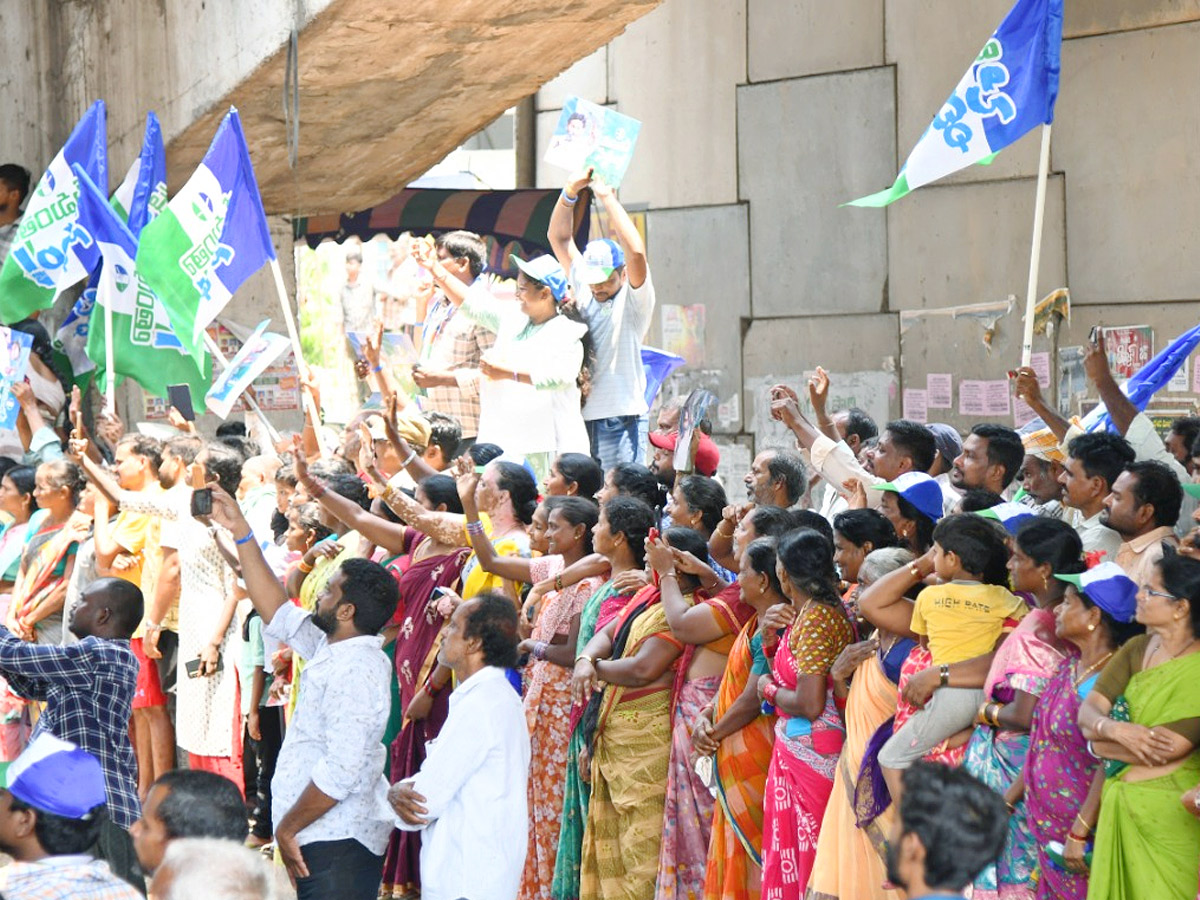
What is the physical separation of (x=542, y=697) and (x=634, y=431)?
2473 mm

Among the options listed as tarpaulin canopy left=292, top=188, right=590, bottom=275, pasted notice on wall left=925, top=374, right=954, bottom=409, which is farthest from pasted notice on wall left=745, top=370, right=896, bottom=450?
tarpaulin canopy left=292, top=188, right=590, bottom=275

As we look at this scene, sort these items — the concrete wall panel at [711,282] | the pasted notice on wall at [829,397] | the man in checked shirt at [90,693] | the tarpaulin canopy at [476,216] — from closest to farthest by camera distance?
the man in checked shirt at [90,693]
the pasted notice on wall at [829,397]
the concrete wall panel at [711,282]
the tarpaulin canopy at [476,216]

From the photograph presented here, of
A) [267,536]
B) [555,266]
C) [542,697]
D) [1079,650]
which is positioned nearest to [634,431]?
[555,266]

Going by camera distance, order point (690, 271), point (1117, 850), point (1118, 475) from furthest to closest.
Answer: point (690, 271) < point (1118, 475) < point (1117, 850)

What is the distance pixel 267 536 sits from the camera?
8.41 meters

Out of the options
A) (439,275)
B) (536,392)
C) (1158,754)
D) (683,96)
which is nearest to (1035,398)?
(1158,754)

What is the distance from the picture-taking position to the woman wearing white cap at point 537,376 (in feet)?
25.8

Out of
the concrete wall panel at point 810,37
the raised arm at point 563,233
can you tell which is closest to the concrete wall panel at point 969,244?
the concrete wall panel at point 810,37

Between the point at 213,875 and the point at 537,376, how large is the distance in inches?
170

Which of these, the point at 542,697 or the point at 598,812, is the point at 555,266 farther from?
the point at 598,812

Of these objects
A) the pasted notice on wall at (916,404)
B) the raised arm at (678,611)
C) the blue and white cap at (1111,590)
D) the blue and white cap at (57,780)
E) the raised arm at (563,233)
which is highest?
the raised arm at (563,233)

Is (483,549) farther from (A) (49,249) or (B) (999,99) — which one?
(A) (49,249)

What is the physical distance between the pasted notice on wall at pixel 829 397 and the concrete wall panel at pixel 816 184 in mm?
443

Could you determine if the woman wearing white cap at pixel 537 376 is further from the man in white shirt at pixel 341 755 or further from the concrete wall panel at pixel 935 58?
the concrete wall panel at pixel 935 58
